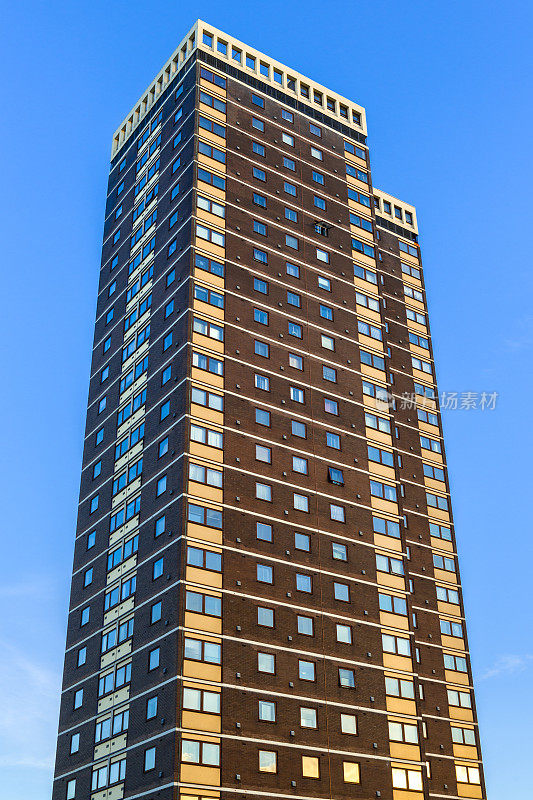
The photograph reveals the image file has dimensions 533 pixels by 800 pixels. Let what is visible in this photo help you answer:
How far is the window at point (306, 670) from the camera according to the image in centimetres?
6606

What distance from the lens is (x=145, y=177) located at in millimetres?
92000

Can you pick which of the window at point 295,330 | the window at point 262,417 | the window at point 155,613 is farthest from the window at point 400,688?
the window at point 295,330

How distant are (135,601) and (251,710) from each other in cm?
1216

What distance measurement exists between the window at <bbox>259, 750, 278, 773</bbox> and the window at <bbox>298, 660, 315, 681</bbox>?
19.7 feet

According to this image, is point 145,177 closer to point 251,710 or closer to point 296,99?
point 296,99

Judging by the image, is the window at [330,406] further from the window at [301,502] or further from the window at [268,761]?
the window at [268,761]

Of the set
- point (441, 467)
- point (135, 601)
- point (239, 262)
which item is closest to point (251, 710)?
point (135, 601)

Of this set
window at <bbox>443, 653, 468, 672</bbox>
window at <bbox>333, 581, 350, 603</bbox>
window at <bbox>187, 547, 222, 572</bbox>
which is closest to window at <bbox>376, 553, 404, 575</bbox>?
window at <bbox>333, 581, 350, 603</bbox>

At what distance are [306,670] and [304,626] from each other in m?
3.20

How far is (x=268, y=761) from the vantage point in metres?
61.2

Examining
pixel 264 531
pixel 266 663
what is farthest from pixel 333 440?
pixel 266 663

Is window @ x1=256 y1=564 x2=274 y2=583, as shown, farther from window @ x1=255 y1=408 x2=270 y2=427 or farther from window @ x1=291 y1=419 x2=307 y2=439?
window @ x1=291 y1=419 x2=307 y2=439

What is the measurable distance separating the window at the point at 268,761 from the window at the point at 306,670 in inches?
236

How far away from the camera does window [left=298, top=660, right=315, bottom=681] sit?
66.1 m
